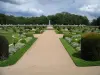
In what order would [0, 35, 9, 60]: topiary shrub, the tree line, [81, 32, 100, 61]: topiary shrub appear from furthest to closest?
the tree line, [0, 35, 9, 60]: topiary shrub, [81, 32, 100, 61]: topiary shrub

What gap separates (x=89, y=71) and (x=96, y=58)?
7.45ft

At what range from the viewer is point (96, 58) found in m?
10.6

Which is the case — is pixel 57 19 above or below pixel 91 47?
below

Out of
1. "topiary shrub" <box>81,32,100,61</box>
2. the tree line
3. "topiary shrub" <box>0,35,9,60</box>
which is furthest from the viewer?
the tree line

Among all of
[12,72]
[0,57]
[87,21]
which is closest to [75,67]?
[12,72]

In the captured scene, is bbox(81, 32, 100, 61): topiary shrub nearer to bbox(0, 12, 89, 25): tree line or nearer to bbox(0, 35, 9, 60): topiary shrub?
bbox(0, 35, 9, 60): topiary shrub

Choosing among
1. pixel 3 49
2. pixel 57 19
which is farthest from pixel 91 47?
pixel 57 19

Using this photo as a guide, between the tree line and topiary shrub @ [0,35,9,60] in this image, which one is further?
the tree line

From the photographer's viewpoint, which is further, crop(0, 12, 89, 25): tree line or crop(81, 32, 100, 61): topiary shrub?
crop(0, 12, 89, 25): tree line

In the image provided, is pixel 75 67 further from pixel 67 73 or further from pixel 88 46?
pixel 88 46

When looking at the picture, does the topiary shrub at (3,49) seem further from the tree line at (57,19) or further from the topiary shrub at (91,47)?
the tree line at (57,19)

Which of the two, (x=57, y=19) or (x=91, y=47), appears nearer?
(x=91, y=47)

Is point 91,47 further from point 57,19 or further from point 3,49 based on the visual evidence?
point 57,19

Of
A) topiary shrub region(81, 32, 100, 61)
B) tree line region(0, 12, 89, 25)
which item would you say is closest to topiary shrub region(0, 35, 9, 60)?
topiary shrub region(81, 32, 100, 61)
